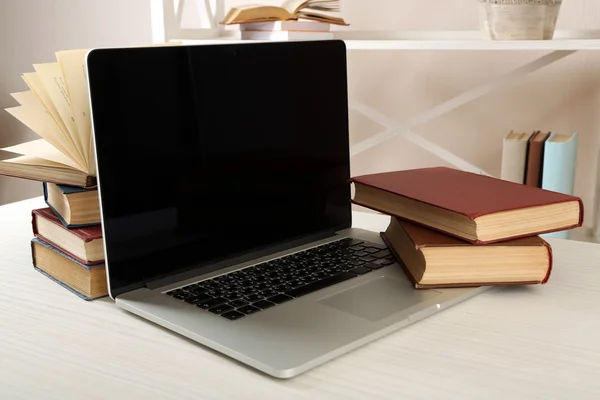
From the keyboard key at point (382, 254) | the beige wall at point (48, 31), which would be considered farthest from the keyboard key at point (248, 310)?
the beige wall at point (48, 31)

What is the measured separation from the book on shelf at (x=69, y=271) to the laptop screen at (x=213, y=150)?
4cm

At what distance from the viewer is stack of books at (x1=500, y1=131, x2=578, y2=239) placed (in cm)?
138

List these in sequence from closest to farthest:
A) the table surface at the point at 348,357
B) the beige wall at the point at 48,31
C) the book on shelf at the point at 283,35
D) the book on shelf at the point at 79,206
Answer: the table surface at the point at 348,357 → the book on shelf at the point at 79,206 → the book on shelf at the point at 283,35 → the beige wall at the point at 48,31

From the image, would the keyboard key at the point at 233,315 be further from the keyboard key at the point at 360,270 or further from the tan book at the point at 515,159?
the tan book at the point at 515,159

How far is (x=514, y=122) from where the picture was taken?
1.69 meters

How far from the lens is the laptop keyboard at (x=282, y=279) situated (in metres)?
0.67

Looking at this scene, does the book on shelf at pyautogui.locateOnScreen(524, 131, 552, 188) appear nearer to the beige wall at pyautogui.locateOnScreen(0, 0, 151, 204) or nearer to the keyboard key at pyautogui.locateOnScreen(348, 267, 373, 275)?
the keyboard key at pyautogui.locateOnScreen(348, 267, 373, 275)

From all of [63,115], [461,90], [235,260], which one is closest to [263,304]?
[235,260]

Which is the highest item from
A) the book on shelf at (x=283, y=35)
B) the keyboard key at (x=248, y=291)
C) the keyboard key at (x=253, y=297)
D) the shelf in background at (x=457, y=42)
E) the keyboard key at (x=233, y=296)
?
the book on shelf at (x=283, y=35)

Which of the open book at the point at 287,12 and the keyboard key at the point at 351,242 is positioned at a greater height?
the open book at the point at 287,12

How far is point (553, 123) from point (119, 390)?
1.35m

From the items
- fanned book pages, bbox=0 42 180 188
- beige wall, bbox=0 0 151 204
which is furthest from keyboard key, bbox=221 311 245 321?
beige wall, bbox=0 0 151 204

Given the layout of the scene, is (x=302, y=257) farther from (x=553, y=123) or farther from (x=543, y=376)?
(x=553, y=123)

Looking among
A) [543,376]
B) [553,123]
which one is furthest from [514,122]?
[543,376]
